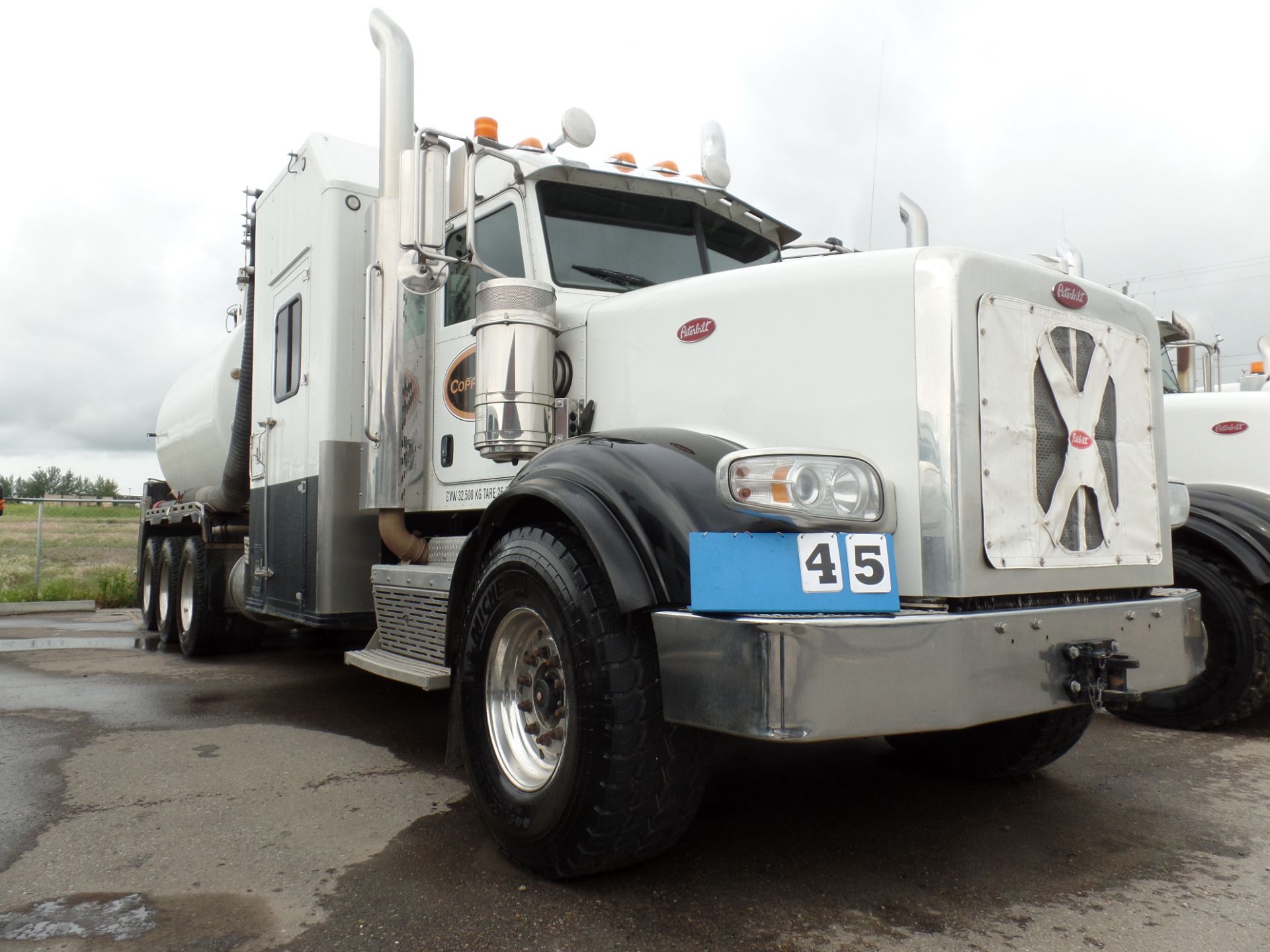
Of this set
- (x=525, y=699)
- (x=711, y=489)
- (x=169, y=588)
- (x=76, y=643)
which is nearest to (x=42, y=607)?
(x=76, y=643)

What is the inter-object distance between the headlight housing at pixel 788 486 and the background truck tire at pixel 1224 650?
3.25 metres

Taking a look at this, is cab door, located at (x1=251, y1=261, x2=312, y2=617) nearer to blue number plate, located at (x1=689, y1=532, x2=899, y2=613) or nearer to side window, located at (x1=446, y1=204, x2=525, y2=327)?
side window, located at (x1=446, y1=204, x2=525, y2=327)

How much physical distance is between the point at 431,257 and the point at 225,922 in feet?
7.92

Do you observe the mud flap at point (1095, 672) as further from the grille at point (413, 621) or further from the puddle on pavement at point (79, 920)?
the puddle on pavement at point (79, 920)

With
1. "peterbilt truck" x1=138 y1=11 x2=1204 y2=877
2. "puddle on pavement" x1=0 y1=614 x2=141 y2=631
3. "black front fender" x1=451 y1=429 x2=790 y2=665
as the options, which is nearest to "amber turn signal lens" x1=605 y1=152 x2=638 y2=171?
"peterbilt truck" x1=138 y1=11 x2=1204 y2=877

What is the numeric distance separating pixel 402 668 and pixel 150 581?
717 centimetres

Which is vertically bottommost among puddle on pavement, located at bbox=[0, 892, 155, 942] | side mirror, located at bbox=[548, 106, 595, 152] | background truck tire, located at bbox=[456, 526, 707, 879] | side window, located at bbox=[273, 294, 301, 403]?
puddle on pavement, located at bbox=[0, 892, 155, 942]

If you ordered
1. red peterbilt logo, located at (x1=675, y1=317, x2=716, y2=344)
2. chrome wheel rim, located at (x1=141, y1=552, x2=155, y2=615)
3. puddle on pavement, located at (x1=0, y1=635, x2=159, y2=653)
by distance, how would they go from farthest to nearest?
chrome wheel rim, located at (x1=141, y1=552, x2=155, y2=615) < puddle on pavement, located at (x1=0, y1=635, x2=159, y2=653) < red peterbilt logo, located at (x1=675, y1=317, x2=716, y2=344)

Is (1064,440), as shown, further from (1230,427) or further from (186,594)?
(186,594)

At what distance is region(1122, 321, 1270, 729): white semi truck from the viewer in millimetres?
4926

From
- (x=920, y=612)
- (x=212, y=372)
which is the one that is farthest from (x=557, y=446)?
(x=212, y=372)

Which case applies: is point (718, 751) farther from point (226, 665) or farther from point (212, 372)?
point (212, 372)

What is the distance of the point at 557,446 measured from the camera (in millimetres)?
3336

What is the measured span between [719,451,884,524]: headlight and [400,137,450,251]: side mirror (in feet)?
6.03
